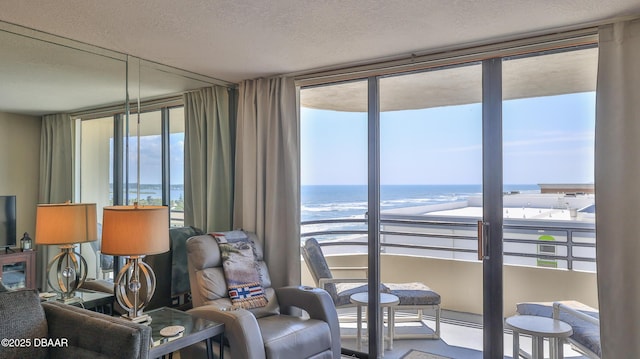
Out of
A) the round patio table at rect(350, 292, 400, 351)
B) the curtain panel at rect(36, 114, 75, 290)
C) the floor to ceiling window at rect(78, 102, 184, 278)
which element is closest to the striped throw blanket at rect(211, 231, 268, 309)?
the floor to ceiling window at rect(78, 102, 184, 278)

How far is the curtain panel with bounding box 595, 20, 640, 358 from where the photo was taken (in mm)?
2352

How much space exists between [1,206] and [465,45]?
3.15 meters

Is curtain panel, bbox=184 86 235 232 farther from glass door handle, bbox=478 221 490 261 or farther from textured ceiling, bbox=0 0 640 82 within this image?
glass door handle, bbox=478 221 490 261

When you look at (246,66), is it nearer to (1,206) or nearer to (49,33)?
(49,33)

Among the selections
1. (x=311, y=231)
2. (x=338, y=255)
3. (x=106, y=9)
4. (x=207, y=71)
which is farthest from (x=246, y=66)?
(x=338, y=255)

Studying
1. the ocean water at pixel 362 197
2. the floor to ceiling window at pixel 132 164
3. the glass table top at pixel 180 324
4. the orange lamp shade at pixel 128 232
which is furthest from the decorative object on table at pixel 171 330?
the ocean water at pixel 362 197

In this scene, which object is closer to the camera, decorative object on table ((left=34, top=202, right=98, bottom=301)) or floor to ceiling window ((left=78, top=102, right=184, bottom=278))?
decorative object on table ((left=34, top=202, right=98, bottom=301))

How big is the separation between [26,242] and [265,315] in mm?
1650

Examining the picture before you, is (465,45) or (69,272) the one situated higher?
(465,45)

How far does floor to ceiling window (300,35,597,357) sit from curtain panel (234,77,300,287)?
288mm

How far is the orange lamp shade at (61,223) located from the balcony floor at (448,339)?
6.78ft

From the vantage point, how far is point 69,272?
8.59 ft

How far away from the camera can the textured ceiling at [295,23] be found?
2.21 meters

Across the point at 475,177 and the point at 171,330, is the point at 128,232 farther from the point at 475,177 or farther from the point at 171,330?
the point at 475,177
